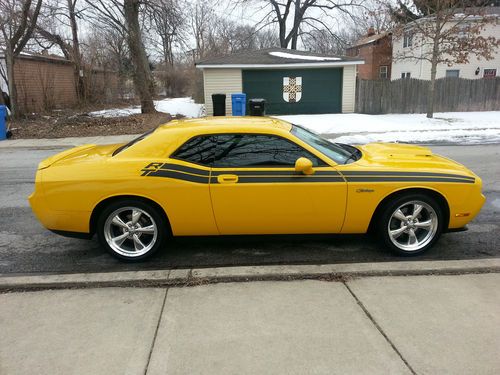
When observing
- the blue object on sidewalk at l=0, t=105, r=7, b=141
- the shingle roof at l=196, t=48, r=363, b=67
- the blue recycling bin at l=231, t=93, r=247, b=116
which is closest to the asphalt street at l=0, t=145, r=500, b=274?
the blue object on sidewalk at l=0, t=105, r=7, b=141

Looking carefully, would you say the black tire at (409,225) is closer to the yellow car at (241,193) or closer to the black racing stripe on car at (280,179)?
the yellow car at (241,193)

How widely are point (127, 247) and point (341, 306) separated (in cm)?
219

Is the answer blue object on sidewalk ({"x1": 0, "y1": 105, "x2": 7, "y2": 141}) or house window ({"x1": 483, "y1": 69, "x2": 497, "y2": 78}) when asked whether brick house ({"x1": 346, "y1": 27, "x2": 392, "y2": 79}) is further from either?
blue object on sidewalk ({"x1": 0, "y1": 105, "x2": 7, "y2": 141})

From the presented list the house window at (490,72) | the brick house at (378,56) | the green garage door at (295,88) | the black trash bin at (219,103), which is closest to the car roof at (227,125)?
the black trash bin at (219,103)

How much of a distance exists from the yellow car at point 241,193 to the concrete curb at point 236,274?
38 centimetres

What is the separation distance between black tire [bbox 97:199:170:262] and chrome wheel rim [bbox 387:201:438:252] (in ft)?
7.32

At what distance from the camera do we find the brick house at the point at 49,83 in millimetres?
21797

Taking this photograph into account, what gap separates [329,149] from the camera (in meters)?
4.53

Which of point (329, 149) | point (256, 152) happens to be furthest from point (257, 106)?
point (256, 152)

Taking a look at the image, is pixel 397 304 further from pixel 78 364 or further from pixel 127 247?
pixel 127 247

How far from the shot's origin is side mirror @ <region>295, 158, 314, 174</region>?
3.99 m

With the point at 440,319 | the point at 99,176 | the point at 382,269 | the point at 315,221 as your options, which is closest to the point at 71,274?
the point at 99,176

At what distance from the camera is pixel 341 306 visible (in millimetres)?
3318

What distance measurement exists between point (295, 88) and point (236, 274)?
60.4 feet
